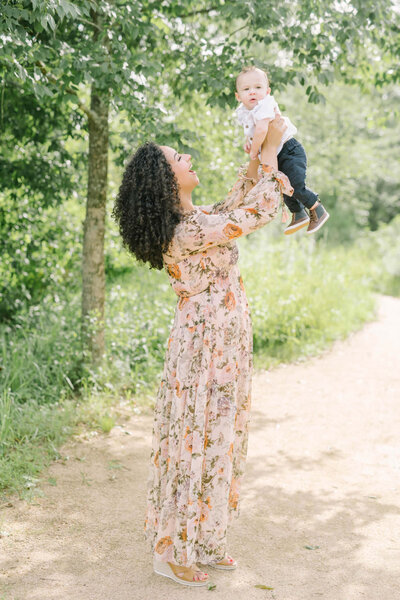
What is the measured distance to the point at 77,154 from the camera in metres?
5.93

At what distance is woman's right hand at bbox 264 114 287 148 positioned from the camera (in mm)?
2742

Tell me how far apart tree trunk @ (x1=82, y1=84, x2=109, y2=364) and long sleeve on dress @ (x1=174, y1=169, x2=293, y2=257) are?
261 cm

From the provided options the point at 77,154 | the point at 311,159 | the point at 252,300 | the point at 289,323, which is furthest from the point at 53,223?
the point at 311,159

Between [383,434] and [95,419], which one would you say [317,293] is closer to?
[383,434]

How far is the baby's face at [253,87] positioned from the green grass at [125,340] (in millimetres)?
2544

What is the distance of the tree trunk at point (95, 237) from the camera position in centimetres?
507

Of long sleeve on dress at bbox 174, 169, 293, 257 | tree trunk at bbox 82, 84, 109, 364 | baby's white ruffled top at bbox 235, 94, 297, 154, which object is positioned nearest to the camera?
long sleeve on dress at bbox 174, 169, 293, 257

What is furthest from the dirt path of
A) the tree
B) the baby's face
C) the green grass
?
the baby's face

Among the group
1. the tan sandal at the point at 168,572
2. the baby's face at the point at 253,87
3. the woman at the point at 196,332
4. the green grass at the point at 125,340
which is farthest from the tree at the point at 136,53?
the tan sandal at the point at 168,572

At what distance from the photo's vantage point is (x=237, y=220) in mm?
2641

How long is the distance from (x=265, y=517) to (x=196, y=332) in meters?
1.50

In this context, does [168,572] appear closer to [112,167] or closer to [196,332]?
[196,332]

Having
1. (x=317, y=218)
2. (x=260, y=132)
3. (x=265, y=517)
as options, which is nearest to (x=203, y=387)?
(x=317, y=218)

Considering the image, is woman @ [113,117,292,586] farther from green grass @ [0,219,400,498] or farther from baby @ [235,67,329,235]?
green grass @ [0,219,400,498]
